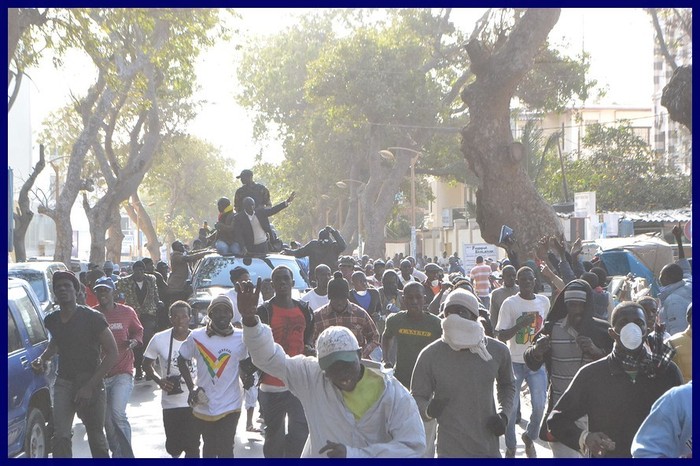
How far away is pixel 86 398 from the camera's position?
334 inches

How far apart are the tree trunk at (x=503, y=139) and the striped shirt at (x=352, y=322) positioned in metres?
11.1

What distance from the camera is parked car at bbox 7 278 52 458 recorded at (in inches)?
323

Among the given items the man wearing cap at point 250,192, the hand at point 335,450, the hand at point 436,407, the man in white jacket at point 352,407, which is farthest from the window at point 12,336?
the man wearing cap at point 250,192

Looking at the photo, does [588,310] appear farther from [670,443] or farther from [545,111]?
[545,111]

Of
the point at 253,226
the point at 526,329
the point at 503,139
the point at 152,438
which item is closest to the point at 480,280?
the point at 253,226

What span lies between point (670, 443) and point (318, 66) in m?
41.6

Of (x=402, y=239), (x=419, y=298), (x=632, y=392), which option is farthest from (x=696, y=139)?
(x=402, y=239)

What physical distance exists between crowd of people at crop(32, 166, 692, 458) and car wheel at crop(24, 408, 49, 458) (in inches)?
8.7

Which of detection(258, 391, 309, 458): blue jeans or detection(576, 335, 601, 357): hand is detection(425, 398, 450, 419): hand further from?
detection(258, 391, 309, 458): blue jeans

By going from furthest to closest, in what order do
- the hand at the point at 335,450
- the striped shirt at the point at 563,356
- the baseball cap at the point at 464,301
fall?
the striped shirt at the point at 563,356
the baseball cap at the point at 464,301
the hand at the point at 335,450

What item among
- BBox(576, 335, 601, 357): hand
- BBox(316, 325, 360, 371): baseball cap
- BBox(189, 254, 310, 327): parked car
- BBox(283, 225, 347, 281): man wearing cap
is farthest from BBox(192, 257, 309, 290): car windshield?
BBox(316, 325, 360, 371): baseball cap

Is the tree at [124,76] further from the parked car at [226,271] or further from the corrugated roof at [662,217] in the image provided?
the corrugated roof at [662,217]

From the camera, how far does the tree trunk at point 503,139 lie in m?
20.0

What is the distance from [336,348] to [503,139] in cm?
1557
